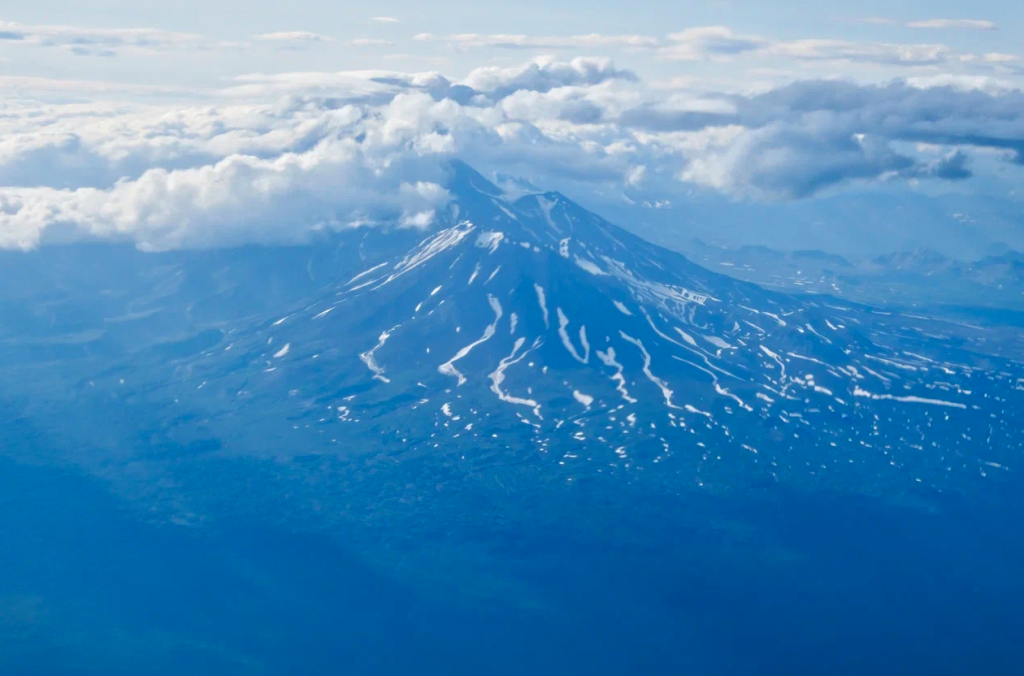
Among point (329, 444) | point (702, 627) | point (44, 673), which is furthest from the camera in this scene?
point (329, 444)

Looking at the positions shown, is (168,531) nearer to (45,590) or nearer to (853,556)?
(45,590)

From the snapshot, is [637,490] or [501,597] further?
[637,490]

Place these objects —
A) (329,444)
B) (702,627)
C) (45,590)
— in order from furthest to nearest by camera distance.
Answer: (329,444)
(45,590)
(702,627)

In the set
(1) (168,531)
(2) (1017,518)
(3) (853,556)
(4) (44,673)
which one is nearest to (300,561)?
(1) (168,531)

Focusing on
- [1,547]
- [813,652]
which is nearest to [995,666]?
[813,652]

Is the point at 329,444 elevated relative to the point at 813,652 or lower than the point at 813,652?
lower

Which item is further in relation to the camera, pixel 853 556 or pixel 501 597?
pixel 853 556

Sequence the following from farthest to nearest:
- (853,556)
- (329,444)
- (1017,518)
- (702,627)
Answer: (329,444) < (1017,518) < (853,556) < (702,627)

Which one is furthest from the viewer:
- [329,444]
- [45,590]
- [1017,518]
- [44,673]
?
[329,444]

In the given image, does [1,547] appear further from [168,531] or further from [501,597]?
[501,597]
